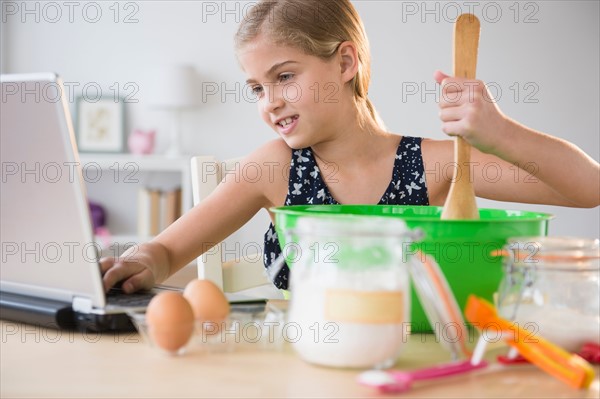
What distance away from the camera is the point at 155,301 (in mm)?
724

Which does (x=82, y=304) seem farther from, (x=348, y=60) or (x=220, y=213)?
(x=348, y=60)

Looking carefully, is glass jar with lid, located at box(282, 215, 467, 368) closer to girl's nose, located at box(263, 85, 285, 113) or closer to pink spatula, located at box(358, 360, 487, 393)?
pink spatula, located at box(358, 360, 487, 393)

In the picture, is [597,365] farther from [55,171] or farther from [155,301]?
[55,171]

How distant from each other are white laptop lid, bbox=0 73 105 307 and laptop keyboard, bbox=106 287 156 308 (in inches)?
1.4

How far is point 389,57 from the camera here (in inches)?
171

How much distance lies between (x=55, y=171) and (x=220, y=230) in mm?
693

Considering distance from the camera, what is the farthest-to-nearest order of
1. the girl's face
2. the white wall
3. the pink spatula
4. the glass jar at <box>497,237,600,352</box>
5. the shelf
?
the white wall, the shelf, the girl's face, the glass jar at <box>497,237,600,352</box>, the pink spatula

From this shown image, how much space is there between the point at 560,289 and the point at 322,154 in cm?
84

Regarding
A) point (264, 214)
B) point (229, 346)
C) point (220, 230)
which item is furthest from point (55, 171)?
point (264, 214)

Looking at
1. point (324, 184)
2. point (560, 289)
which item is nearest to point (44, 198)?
point (560, 289)

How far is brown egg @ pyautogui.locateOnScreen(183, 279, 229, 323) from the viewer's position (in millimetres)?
749

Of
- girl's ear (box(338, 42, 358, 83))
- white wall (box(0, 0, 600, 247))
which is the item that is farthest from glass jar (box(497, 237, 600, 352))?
white wall (box(0, 0, 600, 247))

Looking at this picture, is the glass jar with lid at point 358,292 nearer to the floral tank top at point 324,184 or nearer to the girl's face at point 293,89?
the girl's face at point 293,89

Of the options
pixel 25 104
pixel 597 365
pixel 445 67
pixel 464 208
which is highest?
pixel 445 67
